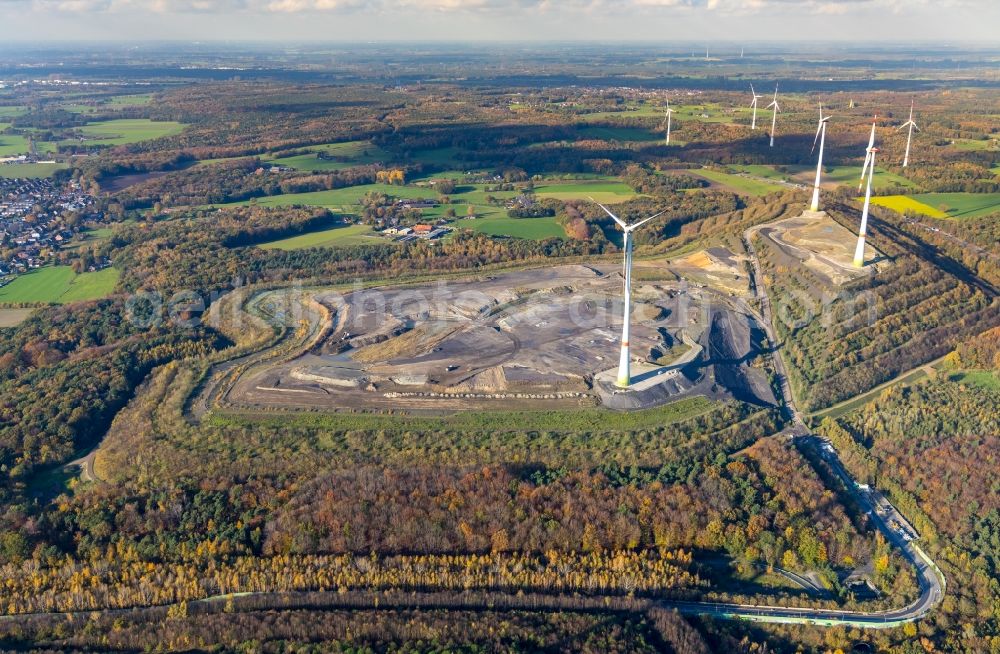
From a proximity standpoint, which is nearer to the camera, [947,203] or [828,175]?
[947,203]

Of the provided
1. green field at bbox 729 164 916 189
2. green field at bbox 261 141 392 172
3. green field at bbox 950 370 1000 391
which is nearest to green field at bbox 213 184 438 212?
green field at bbox 261 141 392 172

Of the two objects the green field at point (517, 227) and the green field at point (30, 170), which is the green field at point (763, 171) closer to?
the green field at point (517, 227)

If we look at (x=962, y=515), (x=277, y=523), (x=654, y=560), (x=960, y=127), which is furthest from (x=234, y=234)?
(x=960, y=127)

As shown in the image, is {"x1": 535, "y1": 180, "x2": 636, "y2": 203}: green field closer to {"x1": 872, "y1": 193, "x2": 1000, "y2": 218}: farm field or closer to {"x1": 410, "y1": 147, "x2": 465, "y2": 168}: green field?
{"x1": 410, "y1": 147, "x2": 465, "y2": 168}: green field

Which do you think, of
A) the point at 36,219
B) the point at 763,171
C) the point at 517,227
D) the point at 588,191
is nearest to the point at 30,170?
the point at 36,219

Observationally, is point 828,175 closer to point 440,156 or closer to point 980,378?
point 440,156

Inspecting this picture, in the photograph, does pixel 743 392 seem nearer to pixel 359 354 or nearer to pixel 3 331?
pixel 359 354
